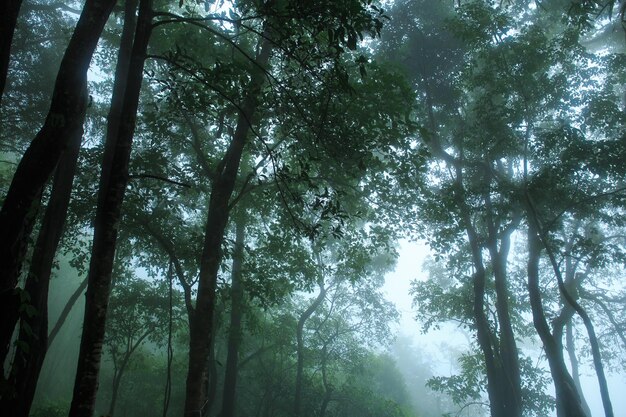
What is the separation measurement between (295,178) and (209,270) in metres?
3.20

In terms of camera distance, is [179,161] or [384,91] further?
[179,161]

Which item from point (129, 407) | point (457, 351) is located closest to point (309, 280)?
point (129, 407)

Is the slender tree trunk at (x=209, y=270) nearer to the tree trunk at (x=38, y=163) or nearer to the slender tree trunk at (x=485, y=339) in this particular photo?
the tree trunk at (x=38, y=163)

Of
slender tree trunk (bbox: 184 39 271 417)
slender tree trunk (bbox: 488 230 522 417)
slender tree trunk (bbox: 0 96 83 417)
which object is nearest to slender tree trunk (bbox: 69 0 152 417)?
slender tree trunk (bbox: 184 39 271 417)

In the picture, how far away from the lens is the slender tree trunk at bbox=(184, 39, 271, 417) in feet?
23.8

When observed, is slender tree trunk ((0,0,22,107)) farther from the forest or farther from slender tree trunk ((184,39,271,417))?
slender tree trunk ((184,39,271,417))

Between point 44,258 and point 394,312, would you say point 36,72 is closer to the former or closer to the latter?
point 44,258

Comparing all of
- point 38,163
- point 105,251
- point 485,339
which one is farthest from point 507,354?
point 38,163

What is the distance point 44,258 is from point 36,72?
10.3 metres

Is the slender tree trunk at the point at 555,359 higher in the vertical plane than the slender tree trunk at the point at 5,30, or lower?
lower

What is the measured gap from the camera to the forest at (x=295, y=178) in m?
4.68

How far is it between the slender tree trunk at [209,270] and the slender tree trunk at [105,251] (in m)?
1.76

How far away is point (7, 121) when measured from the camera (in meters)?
13.6

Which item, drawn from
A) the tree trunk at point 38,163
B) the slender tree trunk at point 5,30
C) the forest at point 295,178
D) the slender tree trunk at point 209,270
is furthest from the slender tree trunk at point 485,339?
the slender tree trunk at point 5,30
